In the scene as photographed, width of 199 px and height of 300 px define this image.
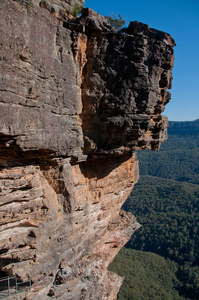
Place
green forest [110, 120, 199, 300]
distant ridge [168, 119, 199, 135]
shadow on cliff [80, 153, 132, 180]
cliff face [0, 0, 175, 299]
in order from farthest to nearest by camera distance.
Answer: distant ridge [168, 119, 199, 135] < green forest [110, 120, 199, 300] < shadow on cliff [80, 153, 132, 180] < cliff face [0, 0, 175, 299]

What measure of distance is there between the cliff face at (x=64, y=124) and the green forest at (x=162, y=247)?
33377mm

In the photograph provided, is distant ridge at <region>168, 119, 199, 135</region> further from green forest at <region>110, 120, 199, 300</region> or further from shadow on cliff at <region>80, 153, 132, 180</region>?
shadow on cliff at <region>80, 153, 132, 180</region>

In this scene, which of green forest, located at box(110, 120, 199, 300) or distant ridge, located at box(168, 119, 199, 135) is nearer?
green forest, located at box(110, 120, 199, 300)

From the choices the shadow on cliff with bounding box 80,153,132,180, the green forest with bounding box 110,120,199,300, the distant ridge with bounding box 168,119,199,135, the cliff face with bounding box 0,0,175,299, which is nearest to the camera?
the cliff face with bounding box 0,0,175,299

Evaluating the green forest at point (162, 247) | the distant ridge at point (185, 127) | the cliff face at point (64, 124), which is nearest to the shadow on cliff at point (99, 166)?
the cliff face at point (64, 124)

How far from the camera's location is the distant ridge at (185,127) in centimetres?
19088

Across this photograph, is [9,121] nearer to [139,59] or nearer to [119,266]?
[139,59]

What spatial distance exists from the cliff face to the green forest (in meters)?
33.4

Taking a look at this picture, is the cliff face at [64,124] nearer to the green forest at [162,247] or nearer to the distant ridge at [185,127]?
the green forest at [162,247]

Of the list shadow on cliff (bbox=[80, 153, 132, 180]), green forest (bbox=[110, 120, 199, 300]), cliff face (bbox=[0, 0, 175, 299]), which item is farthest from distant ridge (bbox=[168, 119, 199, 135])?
cliff face (bbox=[0, 0, 175, 299])

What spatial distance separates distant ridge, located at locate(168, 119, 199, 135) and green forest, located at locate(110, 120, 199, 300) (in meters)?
89.7

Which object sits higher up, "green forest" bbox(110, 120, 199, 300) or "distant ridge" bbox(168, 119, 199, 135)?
"distant ridge" bbox(168, 119, 199, 135)

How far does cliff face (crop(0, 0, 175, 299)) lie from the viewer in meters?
7.31

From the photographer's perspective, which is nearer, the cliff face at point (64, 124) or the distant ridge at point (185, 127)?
the cliff face at point (64, 124)
